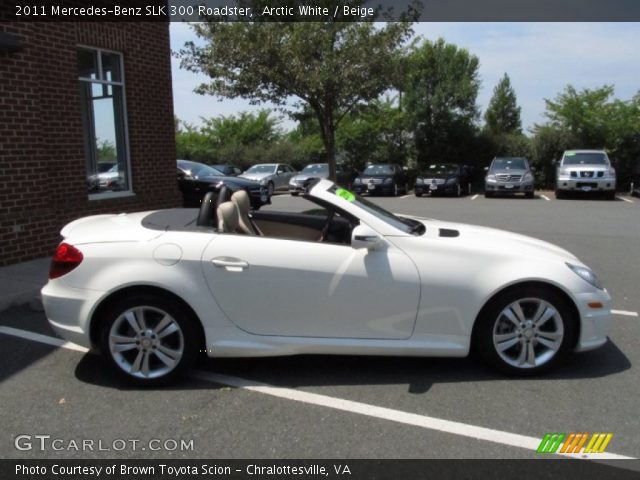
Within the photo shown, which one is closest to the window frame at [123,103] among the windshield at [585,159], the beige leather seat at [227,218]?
the beige leather seat at [227,218]

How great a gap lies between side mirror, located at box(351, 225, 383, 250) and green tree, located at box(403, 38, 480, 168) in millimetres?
27154

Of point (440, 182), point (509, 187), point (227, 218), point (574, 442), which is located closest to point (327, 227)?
point (227, 218)

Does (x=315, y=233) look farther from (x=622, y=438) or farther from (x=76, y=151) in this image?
(x=76, y=151)

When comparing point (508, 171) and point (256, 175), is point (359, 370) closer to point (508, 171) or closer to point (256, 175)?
point (508, 171)

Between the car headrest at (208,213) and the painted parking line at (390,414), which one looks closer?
the painted parking line at (390,414)

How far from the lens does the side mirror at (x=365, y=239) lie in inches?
148

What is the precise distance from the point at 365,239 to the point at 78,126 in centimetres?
604

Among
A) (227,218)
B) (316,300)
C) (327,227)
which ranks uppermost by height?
(227,218)

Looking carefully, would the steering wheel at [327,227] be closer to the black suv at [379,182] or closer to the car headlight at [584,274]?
the car headlight at [584,274]

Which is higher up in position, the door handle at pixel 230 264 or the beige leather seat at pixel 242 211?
the beige leather seat at pixel 242 211

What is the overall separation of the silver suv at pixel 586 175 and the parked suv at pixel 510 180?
1.06m

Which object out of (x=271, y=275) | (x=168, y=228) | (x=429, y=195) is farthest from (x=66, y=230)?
(x=429, y=195)

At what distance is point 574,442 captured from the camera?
3107 millimetres

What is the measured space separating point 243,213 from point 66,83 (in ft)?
16.3
